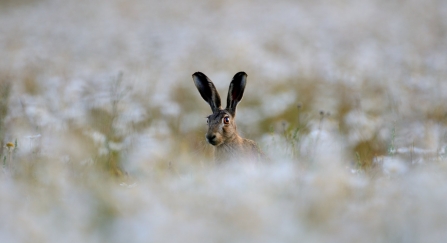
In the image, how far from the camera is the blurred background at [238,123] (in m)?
2.28

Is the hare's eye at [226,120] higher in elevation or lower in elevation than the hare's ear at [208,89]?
lower

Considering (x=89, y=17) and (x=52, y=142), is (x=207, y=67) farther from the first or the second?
(x=89, y=17)

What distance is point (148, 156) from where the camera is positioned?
348 centimetres

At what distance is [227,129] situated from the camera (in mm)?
4348

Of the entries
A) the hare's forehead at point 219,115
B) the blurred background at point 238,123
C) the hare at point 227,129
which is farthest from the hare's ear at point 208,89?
the blurred background at point 238,123

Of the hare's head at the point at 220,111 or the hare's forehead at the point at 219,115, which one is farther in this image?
the hare's forehead at the point at 219,115

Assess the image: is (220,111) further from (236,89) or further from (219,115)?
(236,89)

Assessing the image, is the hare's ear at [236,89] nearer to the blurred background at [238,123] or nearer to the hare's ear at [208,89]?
the hare's ear at [208,89]

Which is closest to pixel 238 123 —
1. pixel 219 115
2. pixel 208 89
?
pixel 208 89

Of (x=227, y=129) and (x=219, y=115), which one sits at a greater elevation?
(x=219, y=115)

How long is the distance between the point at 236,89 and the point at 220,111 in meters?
0.22

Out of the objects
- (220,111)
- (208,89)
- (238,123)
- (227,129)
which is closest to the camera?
(227,129)

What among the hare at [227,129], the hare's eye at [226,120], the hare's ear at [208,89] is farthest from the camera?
the hare's ear at [208,89]

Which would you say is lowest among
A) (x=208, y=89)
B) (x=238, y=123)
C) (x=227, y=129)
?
(x=227, y=129)
